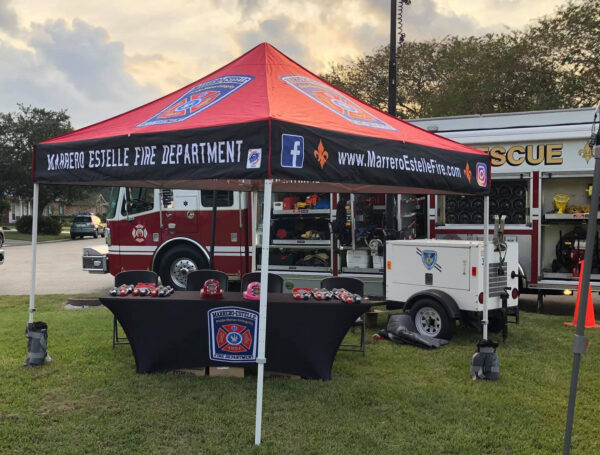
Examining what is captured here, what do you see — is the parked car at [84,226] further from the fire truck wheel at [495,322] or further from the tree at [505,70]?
the fire truck wheel at [495,322]

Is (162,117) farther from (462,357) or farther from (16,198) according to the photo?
(16,198)

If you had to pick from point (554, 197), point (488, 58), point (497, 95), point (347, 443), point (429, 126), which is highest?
point (488, 58)

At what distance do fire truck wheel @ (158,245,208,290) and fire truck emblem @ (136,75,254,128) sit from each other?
5580 millimetres

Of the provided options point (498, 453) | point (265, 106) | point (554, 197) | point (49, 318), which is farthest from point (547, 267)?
point (49, 318)

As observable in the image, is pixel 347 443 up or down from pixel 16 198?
down

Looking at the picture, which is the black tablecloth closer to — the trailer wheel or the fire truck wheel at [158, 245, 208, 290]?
the trailer wheel

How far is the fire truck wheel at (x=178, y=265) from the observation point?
10.6 meters

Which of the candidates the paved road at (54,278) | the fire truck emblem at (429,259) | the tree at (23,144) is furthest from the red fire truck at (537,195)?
the tree at (23,144)

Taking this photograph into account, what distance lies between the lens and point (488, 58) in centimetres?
2288

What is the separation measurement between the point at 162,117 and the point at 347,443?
309 centimetres

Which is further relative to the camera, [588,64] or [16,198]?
[16,198]

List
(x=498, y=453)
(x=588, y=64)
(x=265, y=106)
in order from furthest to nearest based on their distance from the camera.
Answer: (x=588, y=64), (x=265, y=106), (x=498, y=453)

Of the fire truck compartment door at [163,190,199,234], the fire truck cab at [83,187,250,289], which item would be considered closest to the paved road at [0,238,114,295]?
the fire truck cab at [83,187,250,289]

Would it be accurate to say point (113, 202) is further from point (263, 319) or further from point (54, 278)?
point (263, 319)
